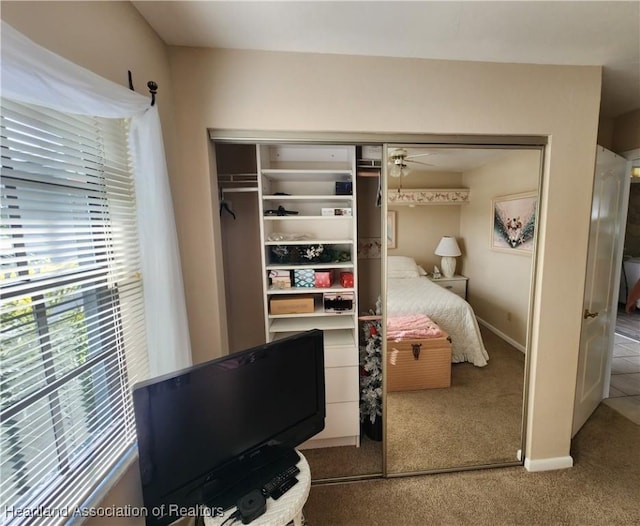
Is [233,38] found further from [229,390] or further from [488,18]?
[229,390]

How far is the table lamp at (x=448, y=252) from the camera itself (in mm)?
1985

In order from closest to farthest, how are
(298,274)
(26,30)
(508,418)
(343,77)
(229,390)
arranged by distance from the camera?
(26,30), (229,390), (343,77), (298,274), (508,418)

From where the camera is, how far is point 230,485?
106 centimetres

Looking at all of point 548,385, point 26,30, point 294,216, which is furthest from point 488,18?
point 548,385

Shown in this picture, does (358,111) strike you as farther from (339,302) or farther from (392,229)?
(339,302)

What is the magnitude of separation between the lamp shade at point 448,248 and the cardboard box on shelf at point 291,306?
1.05 m

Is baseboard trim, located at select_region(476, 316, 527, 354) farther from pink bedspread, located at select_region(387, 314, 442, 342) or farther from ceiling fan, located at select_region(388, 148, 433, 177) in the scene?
ceiling fan, located at select_region(388, 148, 433, 177)

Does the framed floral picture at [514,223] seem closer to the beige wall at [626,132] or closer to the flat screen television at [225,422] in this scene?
the beige wall at [626,132]

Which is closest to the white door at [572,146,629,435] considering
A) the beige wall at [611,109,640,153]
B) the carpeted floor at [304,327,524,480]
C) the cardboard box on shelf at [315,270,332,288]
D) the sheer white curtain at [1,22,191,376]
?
the beige wall at [611,109,640,153]

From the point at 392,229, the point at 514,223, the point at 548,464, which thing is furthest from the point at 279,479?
the point at 514,223

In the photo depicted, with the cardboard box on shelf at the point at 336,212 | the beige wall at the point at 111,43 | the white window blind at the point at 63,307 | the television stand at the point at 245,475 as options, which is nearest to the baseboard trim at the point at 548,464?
the television stand at the point at 245,475

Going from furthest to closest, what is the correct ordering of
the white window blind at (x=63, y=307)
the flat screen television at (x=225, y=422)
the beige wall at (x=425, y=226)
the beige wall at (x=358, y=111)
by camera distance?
1. the beige wall at (x=425, y=226)
2. the beige wall at (x=358, y=111)
3. the flat screen television at (x=225, y=422)
4. the white window blind at (x=63, y=307)

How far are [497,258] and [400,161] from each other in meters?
1.02

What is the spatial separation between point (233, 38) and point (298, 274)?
4.24 feet
